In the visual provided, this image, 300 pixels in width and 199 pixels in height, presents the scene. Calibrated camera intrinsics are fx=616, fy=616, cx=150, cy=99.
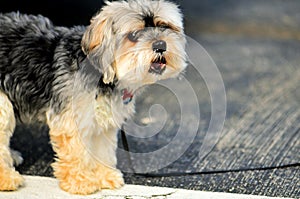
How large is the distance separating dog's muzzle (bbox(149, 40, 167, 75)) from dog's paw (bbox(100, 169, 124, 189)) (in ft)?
3.12

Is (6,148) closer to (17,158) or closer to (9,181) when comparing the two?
(9,181)

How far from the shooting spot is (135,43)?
3904mm

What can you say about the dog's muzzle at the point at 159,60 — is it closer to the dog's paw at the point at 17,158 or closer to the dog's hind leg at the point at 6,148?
the dog's hind leg at the point at 6,148

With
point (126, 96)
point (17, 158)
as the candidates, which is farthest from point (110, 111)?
point (17, 158)

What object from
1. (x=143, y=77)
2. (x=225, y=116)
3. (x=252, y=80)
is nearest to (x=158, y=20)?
(x=143, y=77)

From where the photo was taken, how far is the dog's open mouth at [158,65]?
3.90 m

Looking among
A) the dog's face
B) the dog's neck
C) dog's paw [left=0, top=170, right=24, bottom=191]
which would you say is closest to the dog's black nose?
the dog's face

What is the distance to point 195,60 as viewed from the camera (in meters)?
7.34

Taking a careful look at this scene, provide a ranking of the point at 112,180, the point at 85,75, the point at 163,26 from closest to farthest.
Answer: the point at 163,26 → the point at 85,75 → the point at 112,180

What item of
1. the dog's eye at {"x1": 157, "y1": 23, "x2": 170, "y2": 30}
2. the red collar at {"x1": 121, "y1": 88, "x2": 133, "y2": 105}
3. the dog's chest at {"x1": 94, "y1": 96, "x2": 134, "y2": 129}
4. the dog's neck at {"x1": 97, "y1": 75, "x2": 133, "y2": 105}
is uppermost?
the dog's eye at {"x1": 157, "y1": 23, "x2": 170, "y2": 30}

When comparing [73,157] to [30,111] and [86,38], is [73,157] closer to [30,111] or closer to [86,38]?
[30,111]

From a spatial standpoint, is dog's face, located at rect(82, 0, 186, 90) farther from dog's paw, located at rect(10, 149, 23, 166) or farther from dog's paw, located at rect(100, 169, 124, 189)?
dog's paw, located at rect(10, 149, 23, 166)

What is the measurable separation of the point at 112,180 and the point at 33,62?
1011mm

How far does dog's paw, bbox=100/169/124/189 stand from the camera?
14.5 ft
